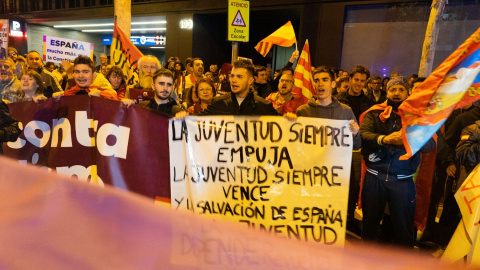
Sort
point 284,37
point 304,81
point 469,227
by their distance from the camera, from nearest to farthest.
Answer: point 469,227 → point 304,81 → point 284,37

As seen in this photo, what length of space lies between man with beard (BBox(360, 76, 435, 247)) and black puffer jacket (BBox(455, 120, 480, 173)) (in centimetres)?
26

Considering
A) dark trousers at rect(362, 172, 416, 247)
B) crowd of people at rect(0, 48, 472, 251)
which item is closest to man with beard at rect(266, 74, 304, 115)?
crowd of people at rect(0, 48, 472, 251)

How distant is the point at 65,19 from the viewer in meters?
23.3

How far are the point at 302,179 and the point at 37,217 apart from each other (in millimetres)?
2413

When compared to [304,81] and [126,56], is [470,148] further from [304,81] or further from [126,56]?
[126,56]

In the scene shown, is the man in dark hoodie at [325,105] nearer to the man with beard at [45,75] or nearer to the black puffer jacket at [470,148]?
the black puffer jacket at [470,148]

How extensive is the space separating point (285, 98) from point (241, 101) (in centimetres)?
180

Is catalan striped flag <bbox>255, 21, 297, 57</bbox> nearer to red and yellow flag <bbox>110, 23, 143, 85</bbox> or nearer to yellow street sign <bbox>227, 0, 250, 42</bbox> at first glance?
yellow street sign <bbox>227, 0, 250, 42</bbox>

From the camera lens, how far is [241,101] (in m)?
3.94

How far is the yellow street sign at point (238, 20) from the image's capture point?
24.6 ft

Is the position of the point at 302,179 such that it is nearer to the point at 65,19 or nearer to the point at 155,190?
the point at 155,190

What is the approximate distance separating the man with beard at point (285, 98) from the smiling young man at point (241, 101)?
1394mm

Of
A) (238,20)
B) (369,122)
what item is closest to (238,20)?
(238,20)

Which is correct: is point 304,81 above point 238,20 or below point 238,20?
below
